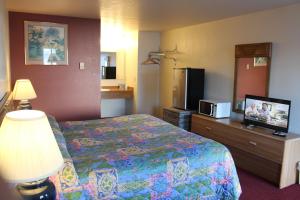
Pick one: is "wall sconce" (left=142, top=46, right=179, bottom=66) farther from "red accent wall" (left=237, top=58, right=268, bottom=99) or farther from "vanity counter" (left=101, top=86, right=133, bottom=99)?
"red accent wall" (left=237, top=58, right=268, bottom=99)

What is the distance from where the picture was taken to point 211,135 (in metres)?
4.27

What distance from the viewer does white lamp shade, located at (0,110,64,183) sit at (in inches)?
42.8

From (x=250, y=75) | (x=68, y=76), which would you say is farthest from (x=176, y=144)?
(x=68, y=76)

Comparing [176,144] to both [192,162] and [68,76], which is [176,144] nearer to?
[192,162]

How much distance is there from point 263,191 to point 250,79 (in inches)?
67.8

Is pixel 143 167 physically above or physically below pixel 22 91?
below

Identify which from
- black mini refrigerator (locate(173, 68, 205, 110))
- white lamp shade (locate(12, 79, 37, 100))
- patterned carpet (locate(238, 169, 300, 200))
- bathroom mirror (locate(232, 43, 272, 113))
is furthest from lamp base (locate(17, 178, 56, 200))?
black mini refrigerator (locate(173, 68, 205, 110))

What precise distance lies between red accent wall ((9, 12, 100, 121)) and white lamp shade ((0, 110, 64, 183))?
12.1 ft

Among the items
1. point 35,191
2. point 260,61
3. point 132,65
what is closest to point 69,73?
point 132,65

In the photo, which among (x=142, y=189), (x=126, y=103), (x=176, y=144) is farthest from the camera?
(x=126, y=103)

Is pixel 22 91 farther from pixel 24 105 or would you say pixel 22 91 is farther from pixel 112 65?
pixel 112 65

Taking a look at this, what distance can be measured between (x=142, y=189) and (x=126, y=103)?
503 centimetres

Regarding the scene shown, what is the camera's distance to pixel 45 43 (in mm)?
4488

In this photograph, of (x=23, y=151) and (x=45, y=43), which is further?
(x=45, y=43)
